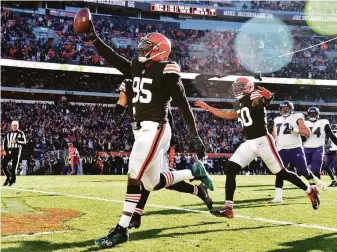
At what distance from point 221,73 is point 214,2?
35.5 ft

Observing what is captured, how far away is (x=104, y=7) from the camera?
41.1 meters

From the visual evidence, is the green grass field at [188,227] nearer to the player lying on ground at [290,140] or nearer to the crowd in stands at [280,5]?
the player lying on ground at [290,140]

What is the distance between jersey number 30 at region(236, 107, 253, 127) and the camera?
677cm

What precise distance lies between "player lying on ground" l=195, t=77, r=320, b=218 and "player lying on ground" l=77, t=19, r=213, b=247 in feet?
6.30

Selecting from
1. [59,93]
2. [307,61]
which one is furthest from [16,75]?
[307,61]

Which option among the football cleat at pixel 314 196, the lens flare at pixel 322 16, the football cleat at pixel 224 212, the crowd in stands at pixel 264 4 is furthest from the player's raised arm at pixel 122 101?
the lens flare at pixel 322 16

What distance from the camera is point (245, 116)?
6805 millimetres

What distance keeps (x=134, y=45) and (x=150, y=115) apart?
111 ft

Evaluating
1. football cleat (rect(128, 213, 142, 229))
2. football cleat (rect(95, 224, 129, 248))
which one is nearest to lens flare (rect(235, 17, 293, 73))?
football cleat (rect(128, 213, 142, 229))

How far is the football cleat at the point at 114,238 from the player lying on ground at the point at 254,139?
2311mm

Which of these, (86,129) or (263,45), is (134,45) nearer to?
(86,129)

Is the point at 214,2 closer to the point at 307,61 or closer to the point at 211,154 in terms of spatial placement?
the point at 307,61

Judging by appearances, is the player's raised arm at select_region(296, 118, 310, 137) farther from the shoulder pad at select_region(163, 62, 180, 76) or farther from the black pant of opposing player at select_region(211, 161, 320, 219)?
the shoulder pad at select_region(163, 62, 180, 76)

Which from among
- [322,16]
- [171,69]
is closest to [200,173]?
[171,69]
